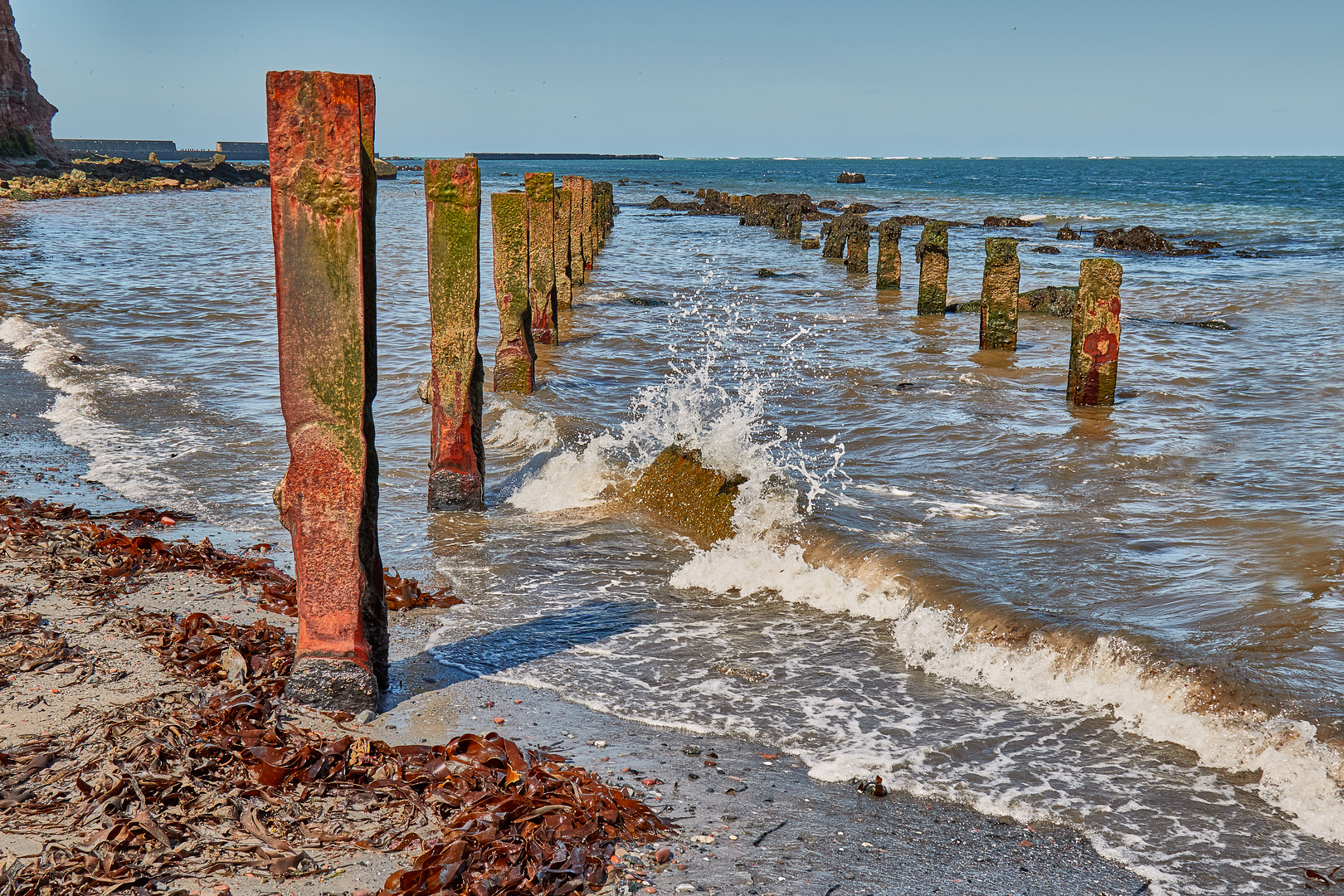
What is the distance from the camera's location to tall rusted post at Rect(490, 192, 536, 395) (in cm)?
1066

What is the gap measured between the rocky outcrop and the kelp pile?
30.7 metres

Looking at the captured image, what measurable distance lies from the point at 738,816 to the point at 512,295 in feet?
26.5

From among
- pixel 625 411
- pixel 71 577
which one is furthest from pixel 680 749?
pixel 625 411

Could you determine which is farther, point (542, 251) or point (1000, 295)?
point (1000, 295)

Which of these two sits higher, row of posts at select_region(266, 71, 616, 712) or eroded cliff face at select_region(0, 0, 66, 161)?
eroded cliff face at select_region(0, 0, 66, 161)

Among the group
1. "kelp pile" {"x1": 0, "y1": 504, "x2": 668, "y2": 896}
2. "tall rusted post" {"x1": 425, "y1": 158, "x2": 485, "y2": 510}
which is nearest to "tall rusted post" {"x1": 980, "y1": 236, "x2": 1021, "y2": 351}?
"tall rusted post" {"x1": 425, "y1": 158, "x2": 485, "y2": 510}

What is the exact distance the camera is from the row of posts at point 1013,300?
10.4m

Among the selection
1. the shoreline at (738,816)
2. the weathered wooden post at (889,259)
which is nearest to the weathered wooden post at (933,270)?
the weathered wooden post at (889,259)

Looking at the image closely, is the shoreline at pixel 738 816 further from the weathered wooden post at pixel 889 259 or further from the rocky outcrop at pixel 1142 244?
the rocky outcrop at pixel 1142 244

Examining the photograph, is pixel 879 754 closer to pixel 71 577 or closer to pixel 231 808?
pixel 231 808

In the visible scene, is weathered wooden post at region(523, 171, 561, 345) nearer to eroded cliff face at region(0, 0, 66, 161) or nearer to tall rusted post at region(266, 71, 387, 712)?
tall rusted post at region(266, 71, 387, 712)

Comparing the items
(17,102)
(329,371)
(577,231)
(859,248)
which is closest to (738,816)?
(329,371)

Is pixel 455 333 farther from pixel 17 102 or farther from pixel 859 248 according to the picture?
pixel 17 102

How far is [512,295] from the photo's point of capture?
10.7 m
